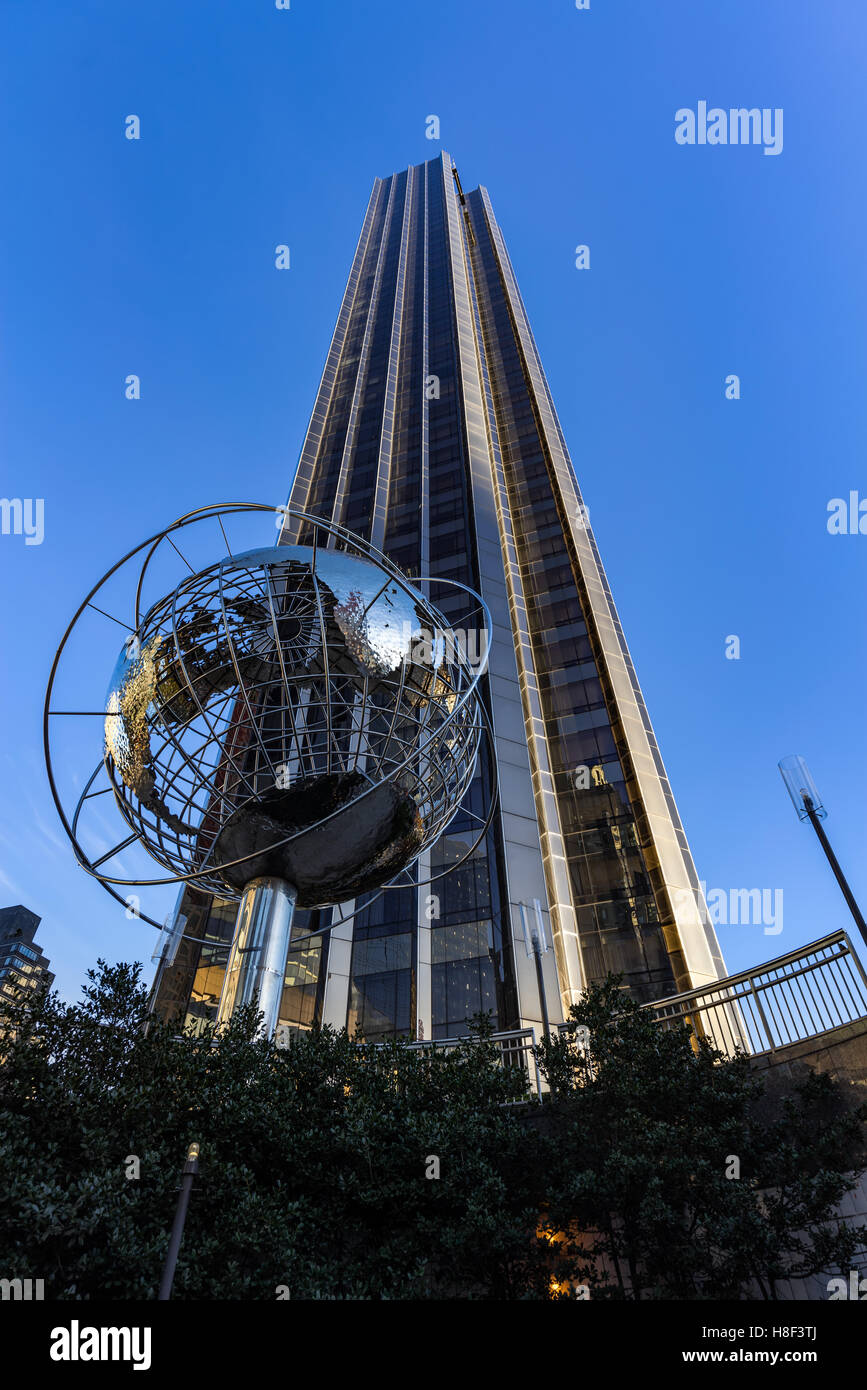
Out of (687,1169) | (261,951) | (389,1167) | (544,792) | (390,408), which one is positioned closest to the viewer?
(687,1169)

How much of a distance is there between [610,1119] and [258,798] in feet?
21.0

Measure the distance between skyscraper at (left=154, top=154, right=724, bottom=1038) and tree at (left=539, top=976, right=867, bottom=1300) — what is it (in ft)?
20.9

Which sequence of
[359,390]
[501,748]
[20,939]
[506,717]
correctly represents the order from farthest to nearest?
[20,939]
[359,390]
[506,717]
[501,748]

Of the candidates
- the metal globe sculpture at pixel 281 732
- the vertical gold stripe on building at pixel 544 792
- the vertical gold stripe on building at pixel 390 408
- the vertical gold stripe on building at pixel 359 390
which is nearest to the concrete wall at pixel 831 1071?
the metal globe sculpture at pixel 281 732

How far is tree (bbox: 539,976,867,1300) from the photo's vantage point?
25.5ft

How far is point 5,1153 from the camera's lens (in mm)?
6699

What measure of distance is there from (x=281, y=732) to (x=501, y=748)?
733 inches

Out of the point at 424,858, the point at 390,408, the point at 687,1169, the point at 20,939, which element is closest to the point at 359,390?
the point at 390,408

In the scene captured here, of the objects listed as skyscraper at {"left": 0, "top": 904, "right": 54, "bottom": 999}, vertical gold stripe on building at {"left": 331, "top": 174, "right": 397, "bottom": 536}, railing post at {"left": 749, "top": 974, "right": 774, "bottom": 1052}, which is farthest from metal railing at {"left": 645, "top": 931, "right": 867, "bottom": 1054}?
skyscraper at {"left": 0, "top": 904, "right": 54, "bottom": 999}

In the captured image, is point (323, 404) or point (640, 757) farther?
point (323, 404)

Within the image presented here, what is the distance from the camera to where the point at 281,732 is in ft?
37.0

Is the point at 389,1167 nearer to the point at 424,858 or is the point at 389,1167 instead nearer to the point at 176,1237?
the point at 176,1237

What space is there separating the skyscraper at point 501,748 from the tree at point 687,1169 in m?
6.37

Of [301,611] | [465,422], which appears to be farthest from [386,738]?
[465,422]
